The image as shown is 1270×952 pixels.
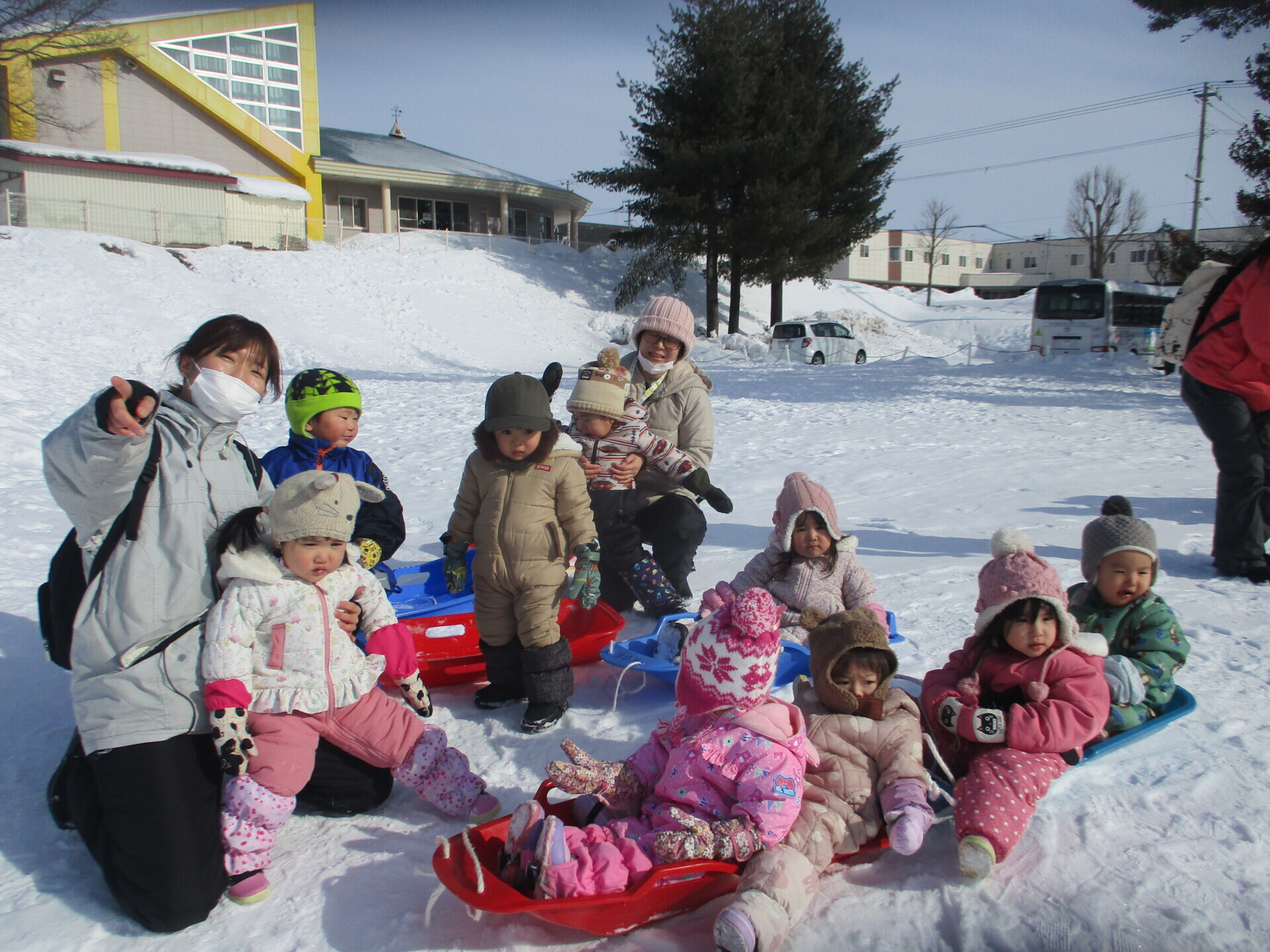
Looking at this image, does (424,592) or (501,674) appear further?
(424,592)

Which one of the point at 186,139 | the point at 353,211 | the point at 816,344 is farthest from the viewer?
the point at 353,211

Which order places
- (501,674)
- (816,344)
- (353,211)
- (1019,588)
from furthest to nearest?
(353,211) → (816,344) → (501,674) → (1019,588)

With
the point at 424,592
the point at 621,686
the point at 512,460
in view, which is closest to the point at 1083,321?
the point at 424,592

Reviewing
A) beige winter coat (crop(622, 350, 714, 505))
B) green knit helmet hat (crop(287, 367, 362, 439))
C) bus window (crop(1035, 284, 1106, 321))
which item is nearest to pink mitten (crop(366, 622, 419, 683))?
Result: green knit helmet hat (crop(287, 367, 362, 439))

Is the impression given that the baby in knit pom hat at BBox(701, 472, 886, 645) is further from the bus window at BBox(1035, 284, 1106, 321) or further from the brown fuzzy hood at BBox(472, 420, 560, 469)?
the bus window at BBox(1035, 284, 1106, 321)

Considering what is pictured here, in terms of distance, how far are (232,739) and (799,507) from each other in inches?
80.8

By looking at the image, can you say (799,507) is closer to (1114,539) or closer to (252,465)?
(1114,539)

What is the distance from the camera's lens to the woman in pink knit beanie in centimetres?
395

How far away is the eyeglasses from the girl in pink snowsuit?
5.85 feet

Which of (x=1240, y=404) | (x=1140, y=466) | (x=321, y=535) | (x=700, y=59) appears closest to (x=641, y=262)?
(x=700, y=59)

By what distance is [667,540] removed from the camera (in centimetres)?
398

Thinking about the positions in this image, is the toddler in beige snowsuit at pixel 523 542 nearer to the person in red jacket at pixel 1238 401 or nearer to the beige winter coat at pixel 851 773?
the beige winter coat at pixel 851 773

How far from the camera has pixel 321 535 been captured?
90.8 inches

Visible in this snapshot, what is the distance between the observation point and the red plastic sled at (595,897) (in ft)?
6.02
